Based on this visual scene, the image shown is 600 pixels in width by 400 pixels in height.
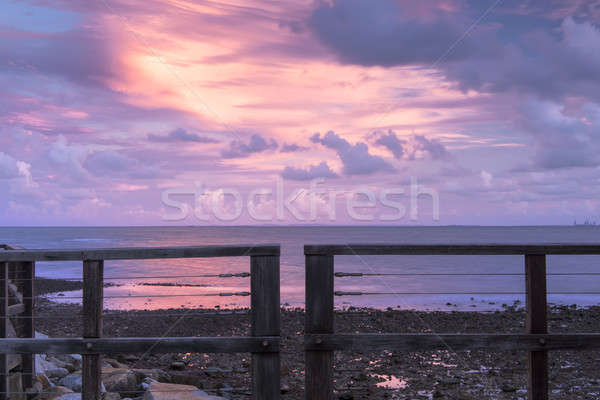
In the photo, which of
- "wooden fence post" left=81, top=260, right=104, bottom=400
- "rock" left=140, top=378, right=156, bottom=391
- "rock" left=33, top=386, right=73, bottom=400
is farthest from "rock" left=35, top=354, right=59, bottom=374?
"wooden fence post" left=81, top=260, right=104, bottom=400

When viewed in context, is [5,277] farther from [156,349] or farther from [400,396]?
[400,396]

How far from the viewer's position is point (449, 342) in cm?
406

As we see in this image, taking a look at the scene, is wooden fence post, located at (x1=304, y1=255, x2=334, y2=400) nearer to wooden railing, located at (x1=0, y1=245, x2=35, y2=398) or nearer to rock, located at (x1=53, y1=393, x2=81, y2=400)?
rock, located at (x1=53, y1=393, x2=81, y2=400)

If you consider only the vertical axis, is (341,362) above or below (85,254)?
below

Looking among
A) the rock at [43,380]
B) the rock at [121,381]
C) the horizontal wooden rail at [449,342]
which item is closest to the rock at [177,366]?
the rock at [121,381]

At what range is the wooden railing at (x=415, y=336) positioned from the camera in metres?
4.03

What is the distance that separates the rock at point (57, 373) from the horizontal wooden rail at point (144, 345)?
3.61 meters

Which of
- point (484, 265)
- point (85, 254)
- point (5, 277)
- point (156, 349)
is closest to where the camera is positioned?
point (156, 349)

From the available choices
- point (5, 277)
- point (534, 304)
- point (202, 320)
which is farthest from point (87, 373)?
point (202, 320)

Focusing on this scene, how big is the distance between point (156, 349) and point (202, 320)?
46.8ft

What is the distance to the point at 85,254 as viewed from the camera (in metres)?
4.32

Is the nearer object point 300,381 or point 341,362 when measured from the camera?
point 300,381

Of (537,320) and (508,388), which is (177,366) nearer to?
(508,388)

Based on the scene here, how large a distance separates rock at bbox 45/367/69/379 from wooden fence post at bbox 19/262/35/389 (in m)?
1.16
